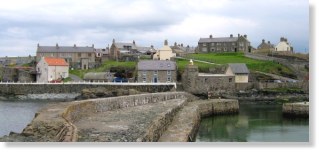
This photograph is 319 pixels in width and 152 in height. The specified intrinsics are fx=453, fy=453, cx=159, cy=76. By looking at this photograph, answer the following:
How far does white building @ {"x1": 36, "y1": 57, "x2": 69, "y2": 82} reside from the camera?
43881 mm

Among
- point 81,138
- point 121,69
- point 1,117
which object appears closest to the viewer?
point 81,138

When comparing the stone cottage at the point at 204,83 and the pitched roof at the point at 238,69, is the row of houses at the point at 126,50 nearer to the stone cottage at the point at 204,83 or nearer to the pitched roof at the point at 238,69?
the pitched roof at the point at 238,69

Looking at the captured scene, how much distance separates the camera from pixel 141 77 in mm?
37219

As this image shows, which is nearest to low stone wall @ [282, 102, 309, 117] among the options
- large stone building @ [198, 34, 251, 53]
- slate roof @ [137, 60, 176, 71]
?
slate roof @ [137, 60, 176, 71]

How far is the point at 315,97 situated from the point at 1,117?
17113 millimetres

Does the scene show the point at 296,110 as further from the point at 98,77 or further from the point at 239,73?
the point at 98,77

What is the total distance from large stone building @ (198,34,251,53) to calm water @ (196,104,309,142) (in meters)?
30.1

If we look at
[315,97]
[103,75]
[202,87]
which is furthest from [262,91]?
[315,97]

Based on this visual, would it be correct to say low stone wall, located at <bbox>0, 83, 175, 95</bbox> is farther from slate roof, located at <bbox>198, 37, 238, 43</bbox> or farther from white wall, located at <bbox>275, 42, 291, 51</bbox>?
white wall, located at <bbox>275, 42, 291, 51</bbox>

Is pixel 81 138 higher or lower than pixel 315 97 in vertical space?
lower

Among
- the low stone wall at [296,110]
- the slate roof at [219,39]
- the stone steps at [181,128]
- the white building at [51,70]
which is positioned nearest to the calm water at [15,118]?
the stone steps at [181,128]

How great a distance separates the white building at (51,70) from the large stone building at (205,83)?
15.5 meters

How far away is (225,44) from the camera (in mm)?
58531

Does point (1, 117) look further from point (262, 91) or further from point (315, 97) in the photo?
point (262, 91)
